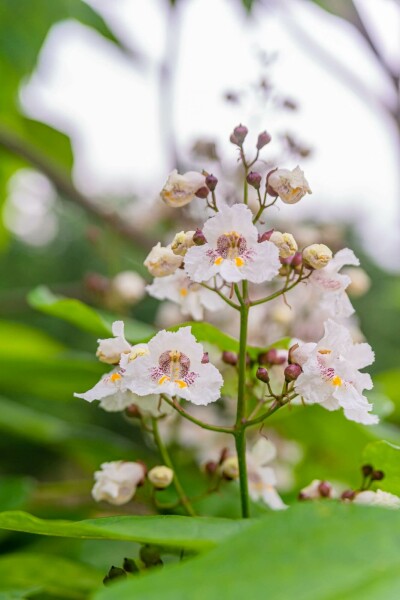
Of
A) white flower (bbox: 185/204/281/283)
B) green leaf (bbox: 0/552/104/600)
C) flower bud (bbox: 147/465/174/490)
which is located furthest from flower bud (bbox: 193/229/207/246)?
green leaf (bbox: 0/552/104/600)

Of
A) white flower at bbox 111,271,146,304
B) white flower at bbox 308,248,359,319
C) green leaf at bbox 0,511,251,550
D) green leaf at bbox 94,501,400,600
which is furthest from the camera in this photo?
white flower at bbox 111,271,146,304

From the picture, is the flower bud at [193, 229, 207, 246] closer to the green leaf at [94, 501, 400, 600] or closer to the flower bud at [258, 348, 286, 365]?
the flower bud at [258, 348, 286, 365]

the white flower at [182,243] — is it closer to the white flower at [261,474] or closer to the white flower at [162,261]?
the white flower at [162,261]

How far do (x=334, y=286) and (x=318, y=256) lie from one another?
0.07 meters

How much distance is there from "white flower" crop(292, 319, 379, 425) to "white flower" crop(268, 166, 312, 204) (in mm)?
140

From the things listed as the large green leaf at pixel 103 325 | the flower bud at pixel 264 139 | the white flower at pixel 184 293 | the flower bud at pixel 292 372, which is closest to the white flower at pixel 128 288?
the large green leaf at pixel 103 325

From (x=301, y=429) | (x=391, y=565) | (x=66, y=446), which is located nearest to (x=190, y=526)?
(x=391, y=565)

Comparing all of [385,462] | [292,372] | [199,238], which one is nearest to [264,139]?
[199,238]

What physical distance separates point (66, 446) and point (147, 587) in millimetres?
1385

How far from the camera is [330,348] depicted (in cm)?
75

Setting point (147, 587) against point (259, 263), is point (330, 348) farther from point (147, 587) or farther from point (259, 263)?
point (147, 587)

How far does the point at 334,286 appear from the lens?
83 cm

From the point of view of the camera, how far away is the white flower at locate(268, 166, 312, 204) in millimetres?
783

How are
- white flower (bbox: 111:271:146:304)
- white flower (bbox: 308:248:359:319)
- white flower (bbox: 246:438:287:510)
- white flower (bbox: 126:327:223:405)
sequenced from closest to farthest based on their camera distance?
white flower (bbox: 126:327:223:405) → white flower (bbox: 308:248:359:319) → white flower (bbox: 246:438:287:510) → white flower (bbox: 111:271:146:304)
